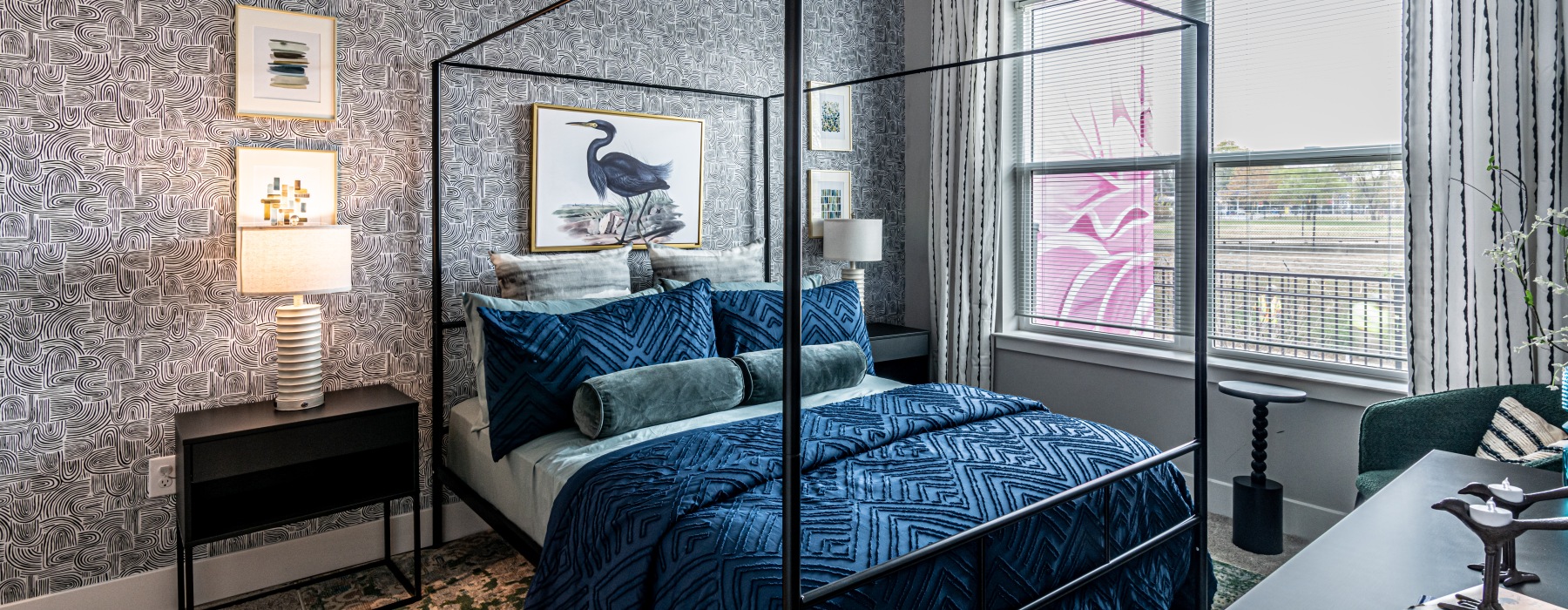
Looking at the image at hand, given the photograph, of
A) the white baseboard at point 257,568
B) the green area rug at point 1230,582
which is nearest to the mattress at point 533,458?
the white baseboard at point 257,568

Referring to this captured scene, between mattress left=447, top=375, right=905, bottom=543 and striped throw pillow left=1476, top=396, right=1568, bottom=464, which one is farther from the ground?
striped throw pillow left=1476, top=396, right=1568, bottom=464

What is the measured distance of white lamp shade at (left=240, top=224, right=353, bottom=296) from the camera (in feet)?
7.56

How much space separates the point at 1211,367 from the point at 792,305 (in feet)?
8.87

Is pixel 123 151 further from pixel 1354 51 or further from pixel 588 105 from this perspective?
pixel 1354 51

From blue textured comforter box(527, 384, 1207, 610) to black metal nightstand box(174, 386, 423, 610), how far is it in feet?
2.49

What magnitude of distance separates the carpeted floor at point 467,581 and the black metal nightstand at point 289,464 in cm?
6

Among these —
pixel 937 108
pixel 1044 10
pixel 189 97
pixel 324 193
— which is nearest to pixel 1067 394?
pixel 937 108

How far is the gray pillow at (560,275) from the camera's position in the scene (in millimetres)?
2912

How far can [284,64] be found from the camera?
256cm

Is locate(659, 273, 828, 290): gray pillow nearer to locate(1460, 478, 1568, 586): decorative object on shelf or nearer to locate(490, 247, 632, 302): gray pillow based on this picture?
locate(490, 247, 632, 302): gray pillow

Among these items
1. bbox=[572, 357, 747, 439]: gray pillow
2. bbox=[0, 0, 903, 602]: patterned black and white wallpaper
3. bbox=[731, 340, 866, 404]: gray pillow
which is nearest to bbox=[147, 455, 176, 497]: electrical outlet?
bbox=[0, 0, 903, 602]: patterned black and white wallpaper

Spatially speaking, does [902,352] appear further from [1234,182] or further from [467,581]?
[467,581]

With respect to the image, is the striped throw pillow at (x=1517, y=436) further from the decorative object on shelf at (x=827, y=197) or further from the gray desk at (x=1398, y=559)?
the decorative object on shelf at (x=827, y=197)

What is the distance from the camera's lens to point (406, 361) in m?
2.89
